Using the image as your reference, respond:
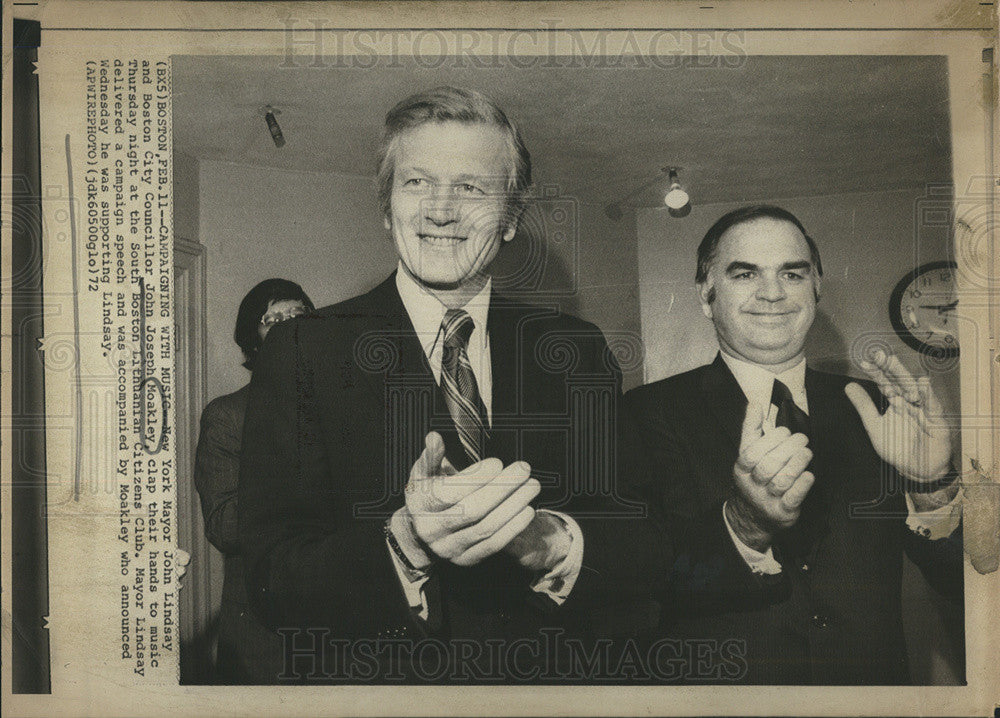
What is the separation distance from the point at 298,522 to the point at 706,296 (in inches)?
48.4

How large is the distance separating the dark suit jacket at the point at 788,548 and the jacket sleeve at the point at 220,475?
1.05 meters

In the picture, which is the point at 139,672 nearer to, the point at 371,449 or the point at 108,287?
the point at 371,449

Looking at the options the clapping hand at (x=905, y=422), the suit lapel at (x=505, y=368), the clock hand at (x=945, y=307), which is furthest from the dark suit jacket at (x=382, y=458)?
the clock hand at (x=945, y=307)

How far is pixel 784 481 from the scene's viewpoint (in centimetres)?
222

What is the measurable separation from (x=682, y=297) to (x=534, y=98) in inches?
26.0

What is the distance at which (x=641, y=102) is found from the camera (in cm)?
223

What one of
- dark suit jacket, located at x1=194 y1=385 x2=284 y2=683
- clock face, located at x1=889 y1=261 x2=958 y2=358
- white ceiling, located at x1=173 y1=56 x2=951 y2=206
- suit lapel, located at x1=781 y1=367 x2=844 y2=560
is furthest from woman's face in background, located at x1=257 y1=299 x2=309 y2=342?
clock face, located at x1=889 y1=261 x2=958 y2=358

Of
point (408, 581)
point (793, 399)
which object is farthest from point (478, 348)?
point (793, 399)

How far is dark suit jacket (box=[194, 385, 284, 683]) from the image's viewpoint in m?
2.19

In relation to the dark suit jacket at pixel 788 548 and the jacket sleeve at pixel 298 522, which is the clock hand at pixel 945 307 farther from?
the jacket sleeve at pixel 298 522

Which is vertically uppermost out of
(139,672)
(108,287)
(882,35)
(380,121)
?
(882,35)

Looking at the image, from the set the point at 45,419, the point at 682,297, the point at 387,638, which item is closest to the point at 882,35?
the point at 682,297

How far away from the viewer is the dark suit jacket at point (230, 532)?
7.20 feet

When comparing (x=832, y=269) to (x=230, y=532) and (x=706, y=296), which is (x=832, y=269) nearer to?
(x=706, y=296)
